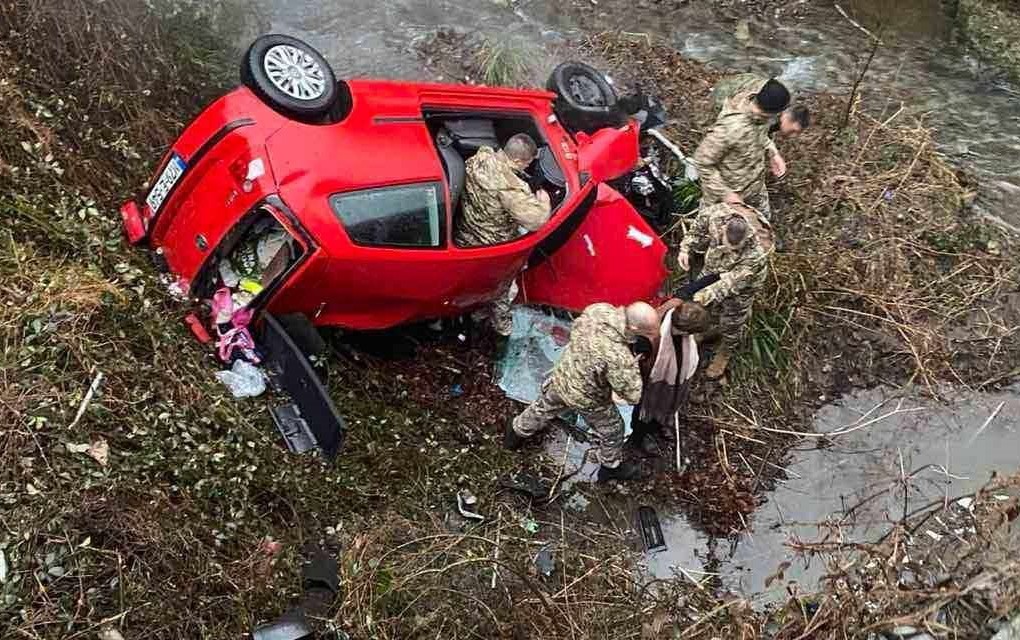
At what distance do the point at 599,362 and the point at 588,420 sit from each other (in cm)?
68

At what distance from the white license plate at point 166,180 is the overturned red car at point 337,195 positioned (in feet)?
0.04

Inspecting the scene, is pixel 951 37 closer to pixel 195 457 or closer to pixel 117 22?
pixel 117 22

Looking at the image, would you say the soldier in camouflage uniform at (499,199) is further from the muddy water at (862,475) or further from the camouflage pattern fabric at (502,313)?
the muddy water at (862,475)

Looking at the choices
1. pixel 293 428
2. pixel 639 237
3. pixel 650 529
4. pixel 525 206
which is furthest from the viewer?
pixel 639 237

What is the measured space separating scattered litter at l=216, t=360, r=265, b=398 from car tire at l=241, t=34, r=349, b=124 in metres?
1.52

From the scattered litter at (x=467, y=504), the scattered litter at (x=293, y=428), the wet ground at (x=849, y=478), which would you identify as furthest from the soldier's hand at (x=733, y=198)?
the scattered litter at (x=293, y=428)

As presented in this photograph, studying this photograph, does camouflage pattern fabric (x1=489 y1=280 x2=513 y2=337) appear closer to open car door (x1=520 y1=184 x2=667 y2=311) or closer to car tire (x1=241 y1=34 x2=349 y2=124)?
open car door (x1=520 y1=184 x2=667 y2=311)

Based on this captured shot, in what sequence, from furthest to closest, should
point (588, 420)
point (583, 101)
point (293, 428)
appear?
point (583, 101) < point (588, 420) < point (293, 428)

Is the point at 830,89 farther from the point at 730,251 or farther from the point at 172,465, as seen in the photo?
the point at 172,465

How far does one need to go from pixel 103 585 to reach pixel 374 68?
644 centimetres

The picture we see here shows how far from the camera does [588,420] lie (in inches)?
242

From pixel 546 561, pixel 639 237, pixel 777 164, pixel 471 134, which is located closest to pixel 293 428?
pixel 546 561

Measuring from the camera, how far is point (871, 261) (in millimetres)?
7668

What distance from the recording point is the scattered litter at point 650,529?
6312 mm
